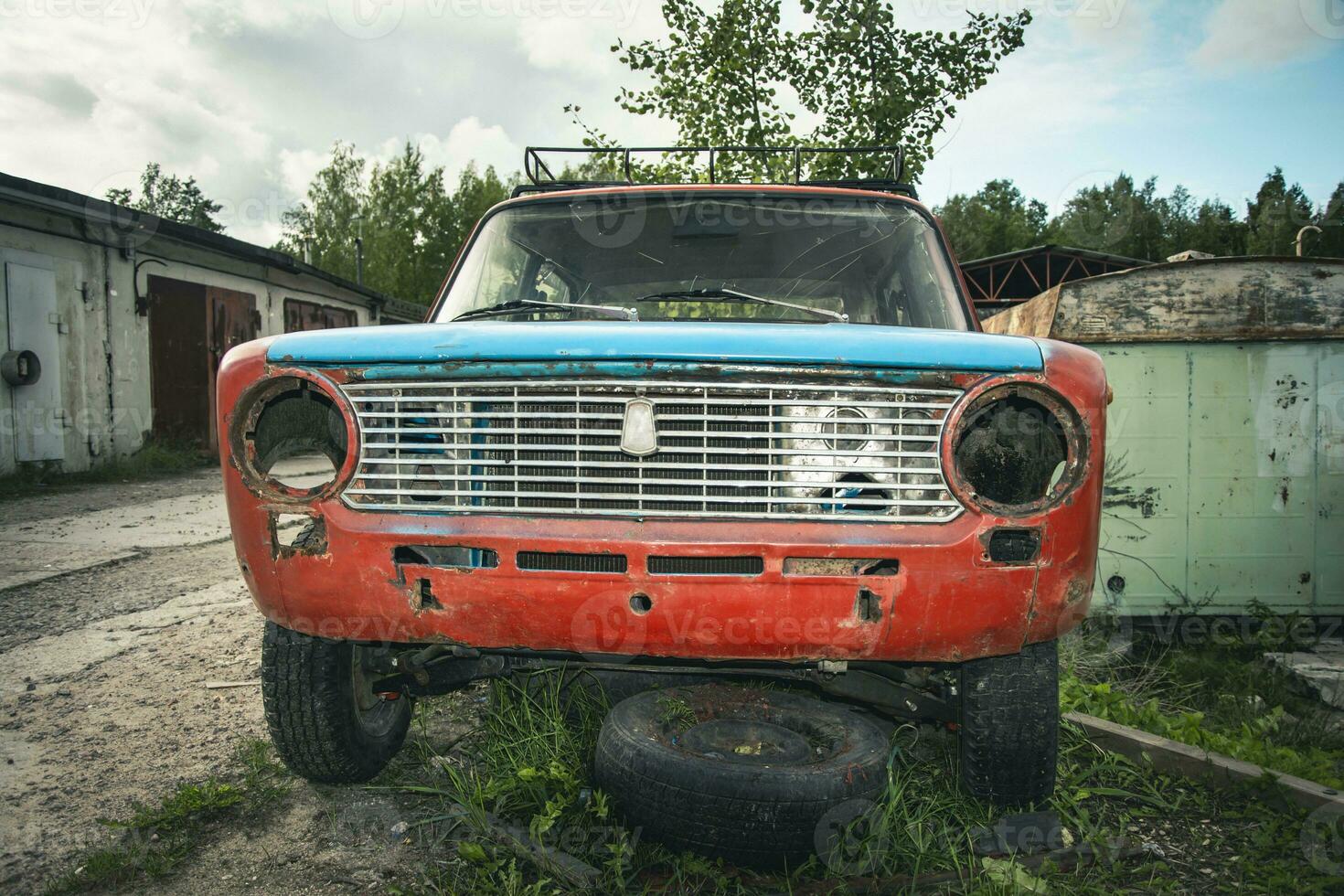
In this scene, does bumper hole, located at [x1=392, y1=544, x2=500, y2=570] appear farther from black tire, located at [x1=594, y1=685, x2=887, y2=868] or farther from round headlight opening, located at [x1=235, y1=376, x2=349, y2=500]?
black tire, located at [x1=594, y1=685, x2=887, y2=868]

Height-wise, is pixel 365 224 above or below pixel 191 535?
above

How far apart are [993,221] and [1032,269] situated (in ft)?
163

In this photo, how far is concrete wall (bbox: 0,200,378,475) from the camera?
9.40 meters

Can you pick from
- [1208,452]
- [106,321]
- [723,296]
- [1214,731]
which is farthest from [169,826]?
[106,321]

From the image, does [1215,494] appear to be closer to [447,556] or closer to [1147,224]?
[447,556]

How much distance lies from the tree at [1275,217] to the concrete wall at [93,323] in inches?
1662

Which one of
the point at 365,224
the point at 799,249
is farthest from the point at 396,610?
the point at 365,224

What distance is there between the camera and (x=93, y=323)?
34.5 ft

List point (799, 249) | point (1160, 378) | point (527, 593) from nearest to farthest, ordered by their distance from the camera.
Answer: point (527, 593) → point (799, 249) → point (1160, 378)

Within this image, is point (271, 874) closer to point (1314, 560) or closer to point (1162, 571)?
point (1162, 571)

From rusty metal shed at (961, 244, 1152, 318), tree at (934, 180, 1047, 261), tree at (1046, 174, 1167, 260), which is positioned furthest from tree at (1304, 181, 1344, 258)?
rusty metal shed at (961, 244, 1152, 318)

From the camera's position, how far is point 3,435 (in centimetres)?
914

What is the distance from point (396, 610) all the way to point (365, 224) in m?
41.5

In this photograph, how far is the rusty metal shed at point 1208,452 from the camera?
446cm
